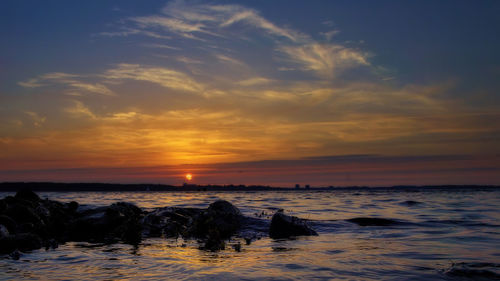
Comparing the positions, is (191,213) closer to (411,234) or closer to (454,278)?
(411,234)

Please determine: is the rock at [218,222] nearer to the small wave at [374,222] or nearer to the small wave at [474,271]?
the small wave at [374,222]

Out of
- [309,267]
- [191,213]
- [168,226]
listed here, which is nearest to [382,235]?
[309,267]

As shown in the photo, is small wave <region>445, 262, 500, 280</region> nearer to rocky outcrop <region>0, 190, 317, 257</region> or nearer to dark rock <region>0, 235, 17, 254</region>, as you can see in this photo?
rocky outcrop <region>0, 190, 317, 257</region>

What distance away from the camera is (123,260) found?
33.8 ft

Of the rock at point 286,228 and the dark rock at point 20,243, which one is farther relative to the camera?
the rock at point 286,228

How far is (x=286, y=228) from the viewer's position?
53.3ft

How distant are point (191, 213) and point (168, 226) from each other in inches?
175

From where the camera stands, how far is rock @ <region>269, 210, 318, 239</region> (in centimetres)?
1605

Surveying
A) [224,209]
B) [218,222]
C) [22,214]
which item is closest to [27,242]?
[22,214]

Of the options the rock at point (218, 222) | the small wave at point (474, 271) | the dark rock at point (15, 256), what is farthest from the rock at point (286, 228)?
the dark rock at point (15, 256)

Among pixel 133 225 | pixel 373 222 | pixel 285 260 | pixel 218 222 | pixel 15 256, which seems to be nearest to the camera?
pixel 285 260

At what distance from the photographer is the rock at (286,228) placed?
52.6ft

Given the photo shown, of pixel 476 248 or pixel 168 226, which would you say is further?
pixel 168 226

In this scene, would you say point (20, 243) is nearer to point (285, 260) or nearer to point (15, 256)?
point (15, 256)
